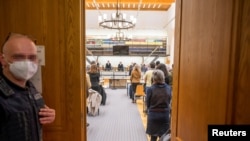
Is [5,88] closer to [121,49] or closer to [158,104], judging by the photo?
[158,104]

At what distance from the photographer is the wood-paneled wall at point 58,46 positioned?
167 cm

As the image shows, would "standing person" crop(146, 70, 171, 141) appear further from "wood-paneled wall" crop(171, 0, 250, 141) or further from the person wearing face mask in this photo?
the person wearing face mask

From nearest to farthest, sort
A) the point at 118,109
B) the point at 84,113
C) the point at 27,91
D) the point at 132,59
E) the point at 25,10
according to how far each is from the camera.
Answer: the point at 27,91 → the point at 25,10 → the point at 84,113 → the point at 118,109 → the point at 132,59

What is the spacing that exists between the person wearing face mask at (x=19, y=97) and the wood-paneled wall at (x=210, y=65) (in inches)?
41.4

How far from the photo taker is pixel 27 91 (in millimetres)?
1316

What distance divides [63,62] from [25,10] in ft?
1.67

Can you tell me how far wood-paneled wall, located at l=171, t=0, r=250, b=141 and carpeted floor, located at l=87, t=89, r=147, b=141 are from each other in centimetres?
273

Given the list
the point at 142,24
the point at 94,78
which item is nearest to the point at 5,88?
the point at 94,78

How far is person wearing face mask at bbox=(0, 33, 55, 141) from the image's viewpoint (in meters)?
1.15

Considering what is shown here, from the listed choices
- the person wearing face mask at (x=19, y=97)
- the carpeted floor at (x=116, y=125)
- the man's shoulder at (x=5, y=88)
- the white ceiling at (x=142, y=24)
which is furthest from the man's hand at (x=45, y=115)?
the white ceiling at (x=142, y=24)

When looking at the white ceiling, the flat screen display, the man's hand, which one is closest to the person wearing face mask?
the man's hand

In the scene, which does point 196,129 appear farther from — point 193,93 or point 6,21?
point 6,21

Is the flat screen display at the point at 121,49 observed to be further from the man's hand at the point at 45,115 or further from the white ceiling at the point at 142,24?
the man's hand at the point at 45,115

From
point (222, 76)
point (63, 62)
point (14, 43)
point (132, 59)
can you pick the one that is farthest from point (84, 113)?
point (132, 59)
